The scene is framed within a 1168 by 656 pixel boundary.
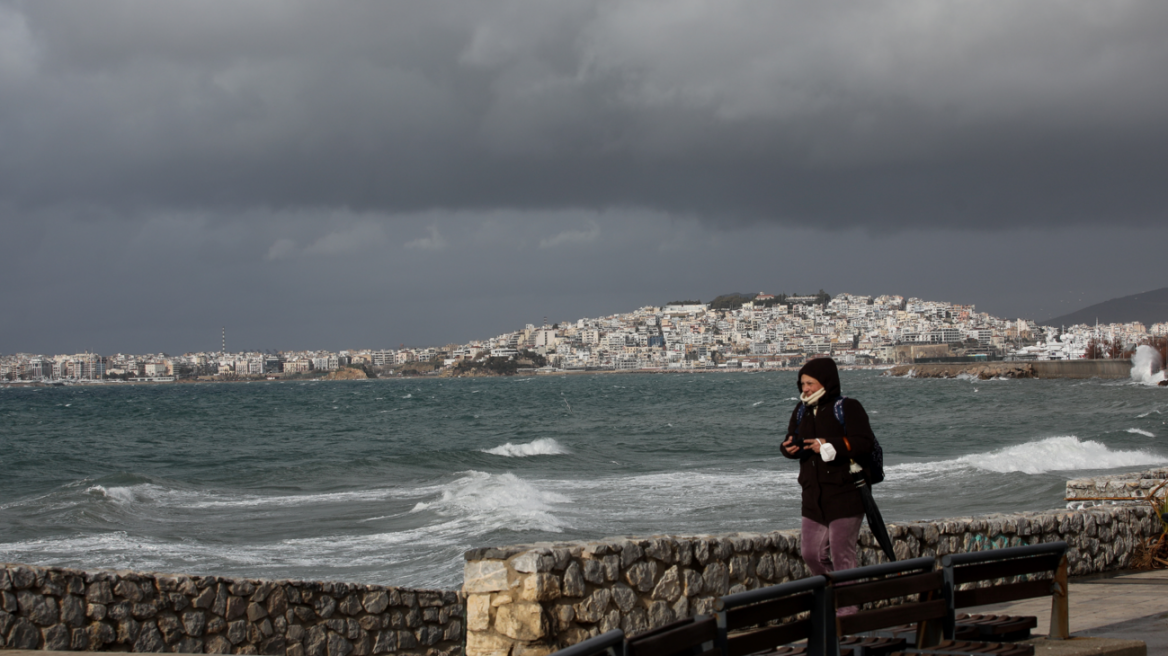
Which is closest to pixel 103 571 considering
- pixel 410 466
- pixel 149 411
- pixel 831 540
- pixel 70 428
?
pixel 831 540

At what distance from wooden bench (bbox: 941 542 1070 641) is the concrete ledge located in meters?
0.08

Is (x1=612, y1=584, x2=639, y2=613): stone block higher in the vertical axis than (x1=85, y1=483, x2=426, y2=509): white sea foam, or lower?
higher

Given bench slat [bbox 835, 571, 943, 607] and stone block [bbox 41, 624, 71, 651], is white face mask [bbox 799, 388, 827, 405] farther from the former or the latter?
stone block [bbox 41, 624, 71, 651]

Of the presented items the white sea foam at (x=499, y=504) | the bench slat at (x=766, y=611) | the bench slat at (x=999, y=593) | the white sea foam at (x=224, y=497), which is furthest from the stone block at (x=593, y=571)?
the white sea foam at (x=224, y=497)

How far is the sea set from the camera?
13.3 meters

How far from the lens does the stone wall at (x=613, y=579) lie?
17.3 feet

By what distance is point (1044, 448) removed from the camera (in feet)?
87.4

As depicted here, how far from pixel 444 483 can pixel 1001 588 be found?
18439 millimetres

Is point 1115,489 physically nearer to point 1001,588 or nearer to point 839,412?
point 839,412

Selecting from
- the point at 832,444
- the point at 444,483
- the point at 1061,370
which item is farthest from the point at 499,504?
the point at 1061,370

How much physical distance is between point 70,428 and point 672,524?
48661 millimetres

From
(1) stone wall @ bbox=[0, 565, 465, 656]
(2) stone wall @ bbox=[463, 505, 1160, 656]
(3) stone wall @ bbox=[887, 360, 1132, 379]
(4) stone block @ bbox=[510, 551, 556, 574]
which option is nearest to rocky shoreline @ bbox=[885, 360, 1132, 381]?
(3) stone wall @ bbox=[887, 360, 1132, 379]

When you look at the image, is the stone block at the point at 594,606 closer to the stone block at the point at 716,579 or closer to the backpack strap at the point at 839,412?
the stone block at the point at 716,579

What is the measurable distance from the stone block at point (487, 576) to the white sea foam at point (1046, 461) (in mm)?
18463
